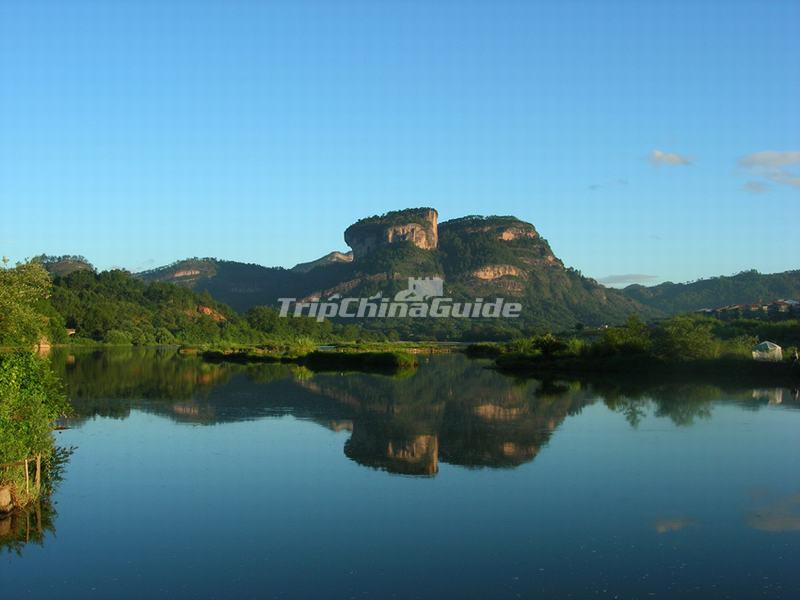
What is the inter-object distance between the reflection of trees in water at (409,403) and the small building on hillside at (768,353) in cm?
773

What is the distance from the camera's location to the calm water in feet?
35.4

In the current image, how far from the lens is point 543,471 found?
18.5 m

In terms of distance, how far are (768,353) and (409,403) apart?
27.4 m

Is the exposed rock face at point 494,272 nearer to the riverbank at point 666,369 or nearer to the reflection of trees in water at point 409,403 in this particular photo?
the riverbank at point 666,369

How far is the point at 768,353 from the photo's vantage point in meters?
47.9

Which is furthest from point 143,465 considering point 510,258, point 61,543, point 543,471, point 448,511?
point 510,258

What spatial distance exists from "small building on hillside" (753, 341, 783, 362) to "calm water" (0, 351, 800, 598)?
18027mm

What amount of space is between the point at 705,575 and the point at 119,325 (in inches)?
4417

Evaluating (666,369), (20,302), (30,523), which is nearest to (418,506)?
(30,523)

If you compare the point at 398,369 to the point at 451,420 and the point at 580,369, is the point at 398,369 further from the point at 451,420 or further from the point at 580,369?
the point at 451,420

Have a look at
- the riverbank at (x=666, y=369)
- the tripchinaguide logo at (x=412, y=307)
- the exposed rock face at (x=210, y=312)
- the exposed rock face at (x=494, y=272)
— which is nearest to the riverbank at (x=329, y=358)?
the riverbank at (x=666, y=369)

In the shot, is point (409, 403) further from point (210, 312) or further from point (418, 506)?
point (210, 312)

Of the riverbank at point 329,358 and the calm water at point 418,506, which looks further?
the riverbank at point 329,358

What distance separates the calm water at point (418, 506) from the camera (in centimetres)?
1080
